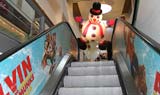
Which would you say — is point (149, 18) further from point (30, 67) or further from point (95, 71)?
point (30, 67)

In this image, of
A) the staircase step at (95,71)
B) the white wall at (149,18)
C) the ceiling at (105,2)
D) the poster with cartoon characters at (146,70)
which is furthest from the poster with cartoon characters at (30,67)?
the ceiling at (105,2)

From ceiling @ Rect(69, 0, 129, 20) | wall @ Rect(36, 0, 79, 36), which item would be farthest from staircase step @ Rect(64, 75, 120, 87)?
ceiling @ Rect(69, 0, 129, 20)

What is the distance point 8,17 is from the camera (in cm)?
439

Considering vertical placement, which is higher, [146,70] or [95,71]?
[146,70]

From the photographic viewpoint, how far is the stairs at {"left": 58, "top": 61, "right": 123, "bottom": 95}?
3418 mm

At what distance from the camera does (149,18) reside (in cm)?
439

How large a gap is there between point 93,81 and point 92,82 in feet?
0.09

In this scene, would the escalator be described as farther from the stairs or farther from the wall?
the wall

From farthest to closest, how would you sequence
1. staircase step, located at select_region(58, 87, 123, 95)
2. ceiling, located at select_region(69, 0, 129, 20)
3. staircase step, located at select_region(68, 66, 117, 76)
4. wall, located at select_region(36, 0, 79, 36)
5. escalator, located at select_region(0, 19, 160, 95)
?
ceiling, located at select_region(69, 0, 129, 20)
wall, located at select_region(36, 0, 79, 36)
staircase step, located at select_region(68, 66, 117, 76)
staircase step, located at select_region(58, 87, 123, 95)
escalator, located at select_region(0, 19, 160, 95)

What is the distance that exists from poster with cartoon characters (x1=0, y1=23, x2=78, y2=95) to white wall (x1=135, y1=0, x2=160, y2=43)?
1.74m

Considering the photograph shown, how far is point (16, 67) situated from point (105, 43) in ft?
21.7

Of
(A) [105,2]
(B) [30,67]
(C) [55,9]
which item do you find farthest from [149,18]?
(A) [105,2]

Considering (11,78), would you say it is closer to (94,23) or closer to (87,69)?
(87,69)

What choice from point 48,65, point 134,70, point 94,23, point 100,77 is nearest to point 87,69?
point 100,77
